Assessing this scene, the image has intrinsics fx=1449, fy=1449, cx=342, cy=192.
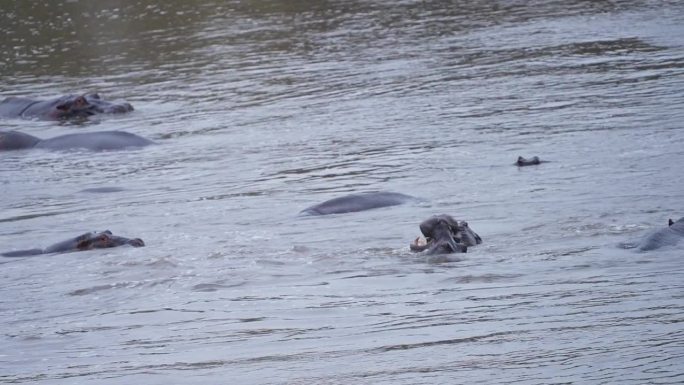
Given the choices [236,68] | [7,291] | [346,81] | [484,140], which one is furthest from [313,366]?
[236,68]

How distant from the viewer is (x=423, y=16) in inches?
934

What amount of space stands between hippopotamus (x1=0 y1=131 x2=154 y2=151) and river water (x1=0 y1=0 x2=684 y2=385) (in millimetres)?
264

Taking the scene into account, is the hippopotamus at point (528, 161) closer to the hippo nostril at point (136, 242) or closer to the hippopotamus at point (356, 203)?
the hippopotamus at point (356, 203)

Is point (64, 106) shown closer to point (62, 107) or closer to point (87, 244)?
point (62, 107)

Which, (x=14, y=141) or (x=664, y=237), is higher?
(x=664, y=237)

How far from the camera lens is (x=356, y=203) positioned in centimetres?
1004

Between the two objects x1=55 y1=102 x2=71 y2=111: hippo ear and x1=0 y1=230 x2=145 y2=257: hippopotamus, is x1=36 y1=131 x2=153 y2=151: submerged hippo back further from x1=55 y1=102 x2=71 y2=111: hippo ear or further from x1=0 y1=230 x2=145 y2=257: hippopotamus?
x1=0 y1=230 x2=145 y2=257: hippopotamus

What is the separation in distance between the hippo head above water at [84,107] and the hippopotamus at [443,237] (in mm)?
8346

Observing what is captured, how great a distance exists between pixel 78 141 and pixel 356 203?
190 inches

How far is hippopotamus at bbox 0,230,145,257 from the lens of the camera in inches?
367

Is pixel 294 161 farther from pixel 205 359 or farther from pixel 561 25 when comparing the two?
pixel 561 25

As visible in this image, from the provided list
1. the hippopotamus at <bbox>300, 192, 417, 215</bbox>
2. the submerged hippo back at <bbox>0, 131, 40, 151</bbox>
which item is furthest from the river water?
the submerged hippo back at <bbox>0, 131, 40, 151</bbox>

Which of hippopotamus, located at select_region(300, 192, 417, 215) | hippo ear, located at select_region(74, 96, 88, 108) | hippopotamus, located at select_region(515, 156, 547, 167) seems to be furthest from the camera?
hippo ear, located at select_region(74, 96, 88, 108)

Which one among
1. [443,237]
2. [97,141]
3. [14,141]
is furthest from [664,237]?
[14,141]
